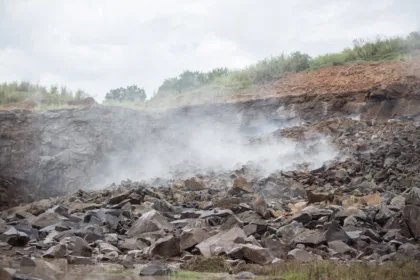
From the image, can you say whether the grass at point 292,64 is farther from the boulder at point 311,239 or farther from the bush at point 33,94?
the boulder at point 311,239

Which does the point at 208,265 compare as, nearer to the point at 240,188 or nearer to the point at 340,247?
the point at 340,247

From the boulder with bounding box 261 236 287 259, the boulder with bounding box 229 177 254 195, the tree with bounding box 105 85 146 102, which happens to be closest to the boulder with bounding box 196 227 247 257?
the boulder with bounding box 261 236 287 259

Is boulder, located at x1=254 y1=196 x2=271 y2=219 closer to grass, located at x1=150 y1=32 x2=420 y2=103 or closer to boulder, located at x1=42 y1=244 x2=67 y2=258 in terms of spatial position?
boulder, located at x1=42 y1=244 x2=67 y2=258

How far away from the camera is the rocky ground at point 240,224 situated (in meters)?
6.33

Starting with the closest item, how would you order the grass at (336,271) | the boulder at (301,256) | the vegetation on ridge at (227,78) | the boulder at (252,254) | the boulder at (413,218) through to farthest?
the grass at (336,271)
the boulder at (252,254)
the boulder at (301,256)
the boulder at (413,218)
the vegetation on ridge at (227,78)

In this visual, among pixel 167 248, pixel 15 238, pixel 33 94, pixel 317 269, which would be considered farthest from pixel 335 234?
pixel 33 94

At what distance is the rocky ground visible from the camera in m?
6.33

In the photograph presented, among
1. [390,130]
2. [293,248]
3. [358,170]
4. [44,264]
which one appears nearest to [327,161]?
[358,170]

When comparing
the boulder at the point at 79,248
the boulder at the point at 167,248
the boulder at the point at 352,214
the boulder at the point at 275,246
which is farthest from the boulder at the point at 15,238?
the boulder at the point at 352,214

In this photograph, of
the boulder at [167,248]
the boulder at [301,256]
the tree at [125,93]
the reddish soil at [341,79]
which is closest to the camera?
the boulder at [301,256]

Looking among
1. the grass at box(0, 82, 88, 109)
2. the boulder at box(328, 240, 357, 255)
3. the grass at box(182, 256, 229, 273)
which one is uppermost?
the grass at box(0, 82, 88, 109)

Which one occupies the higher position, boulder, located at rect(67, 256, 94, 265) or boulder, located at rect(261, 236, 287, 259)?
boulder, located at rect(261, 236, 287, 259)

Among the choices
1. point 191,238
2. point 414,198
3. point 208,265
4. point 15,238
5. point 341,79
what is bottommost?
point 15,238

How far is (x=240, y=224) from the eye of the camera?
750 centimetres
